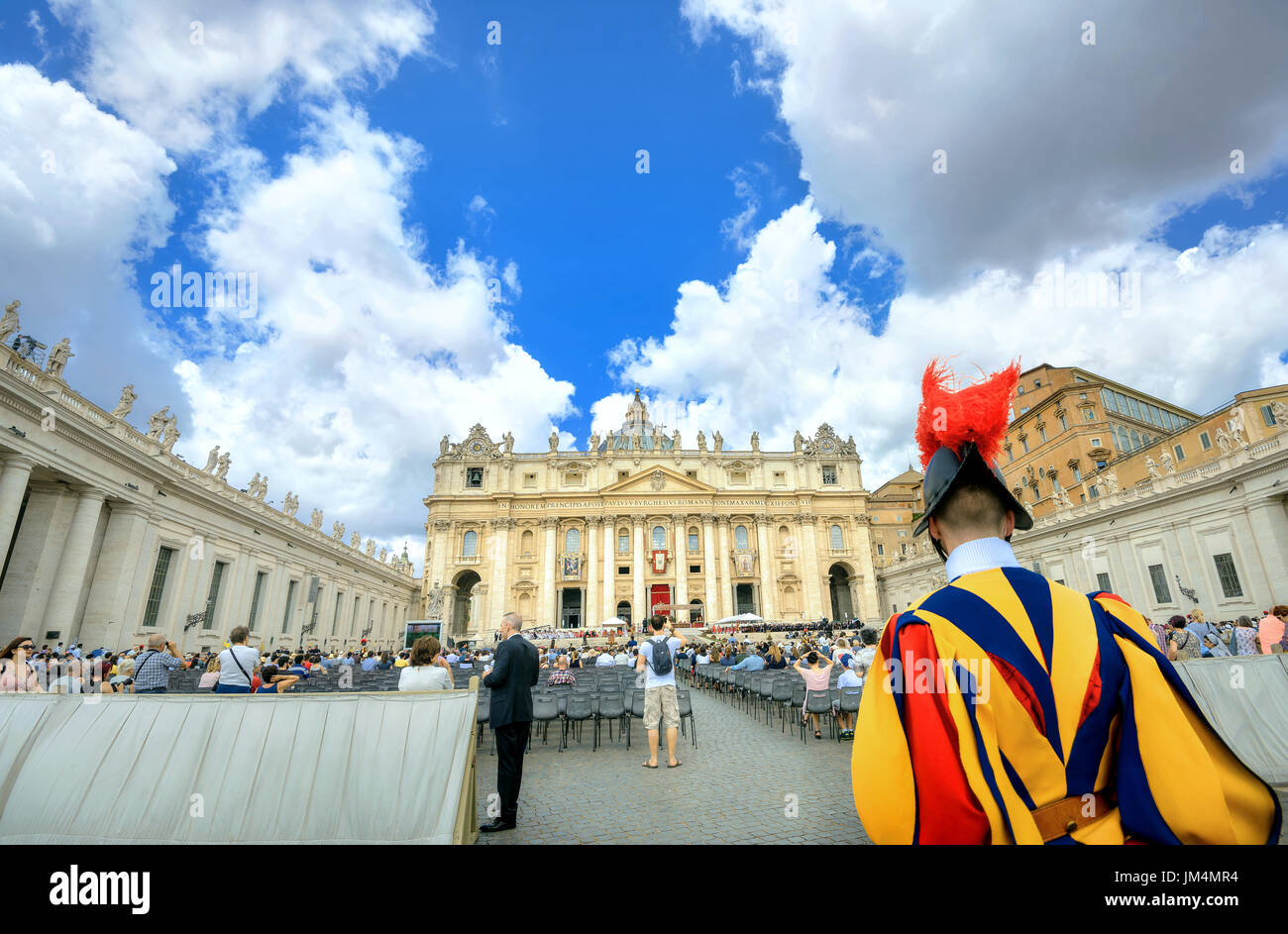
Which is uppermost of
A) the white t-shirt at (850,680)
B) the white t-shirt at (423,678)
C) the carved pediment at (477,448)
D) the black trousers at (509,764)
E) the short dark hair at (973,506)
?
the carved pediment at (477,448)

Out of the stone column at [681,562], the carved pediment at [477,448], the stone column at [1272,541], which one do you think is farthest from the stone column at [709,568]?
the stone column at [1272,541]

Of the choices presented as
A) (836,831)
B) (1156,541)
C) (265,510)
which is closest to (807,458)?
(1156,541)

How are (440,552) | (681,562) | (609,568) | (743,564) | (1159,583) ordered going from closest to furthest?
(1159,583)
(609,568)
(681,562)
(440,552)
(743,564)

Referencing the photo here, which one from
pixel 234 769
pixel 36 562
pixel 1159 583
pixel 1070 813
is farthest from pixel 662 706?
pixel 1159 583

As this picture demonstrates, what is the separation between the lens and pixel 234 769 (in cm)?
439

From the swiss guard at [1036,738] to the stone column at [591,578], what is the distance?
49545mm

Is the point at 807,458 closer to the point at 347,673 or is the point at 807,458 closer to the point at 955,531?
the point at 347,673

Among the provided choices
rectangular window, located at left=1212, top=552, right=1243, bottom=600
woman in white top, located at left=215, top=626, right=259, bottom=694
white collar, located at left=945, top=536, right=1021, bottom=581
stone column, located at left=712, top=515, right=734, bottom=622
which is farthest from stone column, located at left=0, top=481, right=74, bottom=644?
stone column, located at left=712, top=515, right=734, bottom=622

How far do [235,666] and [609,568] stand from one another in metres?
44.2

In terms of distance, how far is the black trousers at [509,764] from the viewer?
17.9ft

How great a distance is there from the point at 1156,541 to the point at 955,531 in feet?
92.2

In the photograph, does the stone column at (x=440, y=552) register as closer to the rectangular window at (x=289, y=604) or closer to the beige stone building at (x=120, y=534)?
the rectangular window at (x=289, y=604)

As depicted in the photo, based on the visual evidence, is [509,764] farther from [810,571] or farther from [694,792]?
[810,571]
